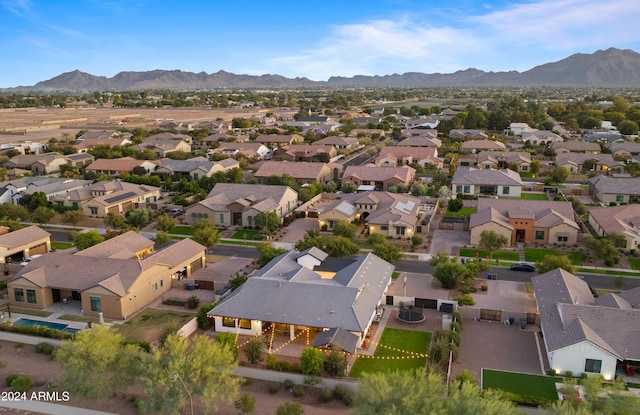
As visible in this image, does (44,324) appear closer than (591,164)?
Yes

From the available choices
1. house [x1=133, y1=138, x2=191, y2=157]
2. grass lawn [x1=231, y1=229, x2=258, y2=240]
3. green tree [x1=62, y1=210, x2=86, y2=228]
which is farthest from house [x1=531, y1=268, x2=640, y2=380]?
house [x1=133, y1=138, x2=191, y2=157]

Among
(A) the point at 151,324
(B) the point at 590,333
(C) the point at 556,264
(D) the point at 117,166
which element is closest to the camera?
(B) the point at 590,333

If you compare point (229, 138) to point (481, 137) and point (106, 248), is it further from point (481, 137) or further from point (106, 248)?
point (106, 248)

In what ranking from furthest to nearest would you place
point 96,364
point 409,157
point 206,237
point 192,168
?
point 409,157
point 192,168
point 206,237
point 96,364

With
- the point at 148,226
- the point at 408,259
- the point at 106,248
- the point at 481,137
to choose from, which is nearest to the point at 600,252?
the point at 408,259

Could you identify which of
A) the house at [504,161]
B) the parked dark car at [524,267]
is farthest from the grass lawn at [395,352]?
the house at [504,161]

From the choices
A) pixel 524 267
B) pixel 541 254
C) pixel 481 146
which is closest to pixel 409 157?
pixel 481 146

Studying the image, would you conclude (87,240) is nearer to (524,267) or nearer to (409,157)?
(524,267)
